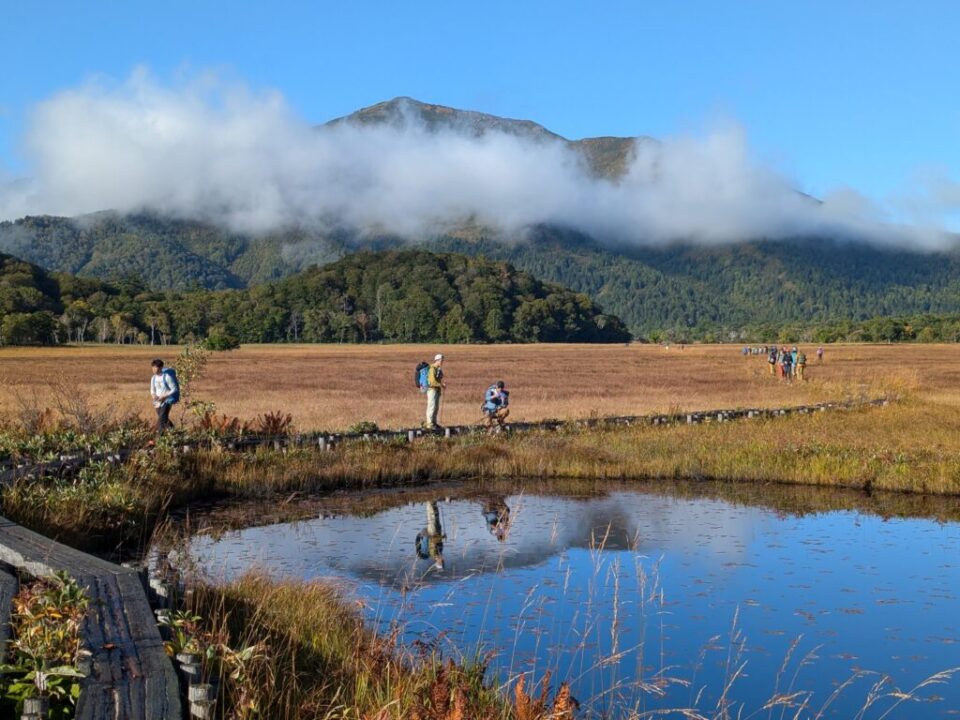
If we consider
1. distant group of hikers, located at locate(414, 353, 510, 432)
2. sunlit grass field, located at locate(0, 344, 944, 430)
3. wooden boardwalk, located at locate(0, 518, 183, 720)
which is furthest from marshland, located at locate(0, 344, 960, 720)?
sunlit grass field, located at locate(0, 344, 944, 430)

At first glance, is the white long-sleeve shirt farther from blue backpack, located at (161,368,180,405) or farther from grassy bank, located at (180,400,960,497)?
grassy bank, located at (180,400,960,497)

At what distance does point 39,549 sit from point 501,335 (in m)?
188

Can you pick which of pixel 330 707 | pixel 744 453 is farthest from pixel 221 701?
pixel 744 453

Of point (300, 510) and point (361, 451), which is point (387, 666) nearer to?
Answer: point (300, 510)

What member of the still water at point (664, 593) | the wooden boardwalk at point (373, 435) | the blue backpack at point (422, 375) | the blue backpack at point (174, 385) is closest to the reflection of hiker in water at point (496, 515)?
the still water at point (664, 593)

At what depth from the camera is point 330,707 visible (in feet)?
22.4

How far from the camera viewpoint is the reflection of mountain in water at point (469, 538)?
13.6m

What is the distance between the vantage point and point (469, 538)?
52.4ft

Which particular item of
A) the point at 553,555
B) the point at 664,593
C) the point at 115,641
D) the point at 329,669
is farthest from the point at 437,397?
the point at 115,641

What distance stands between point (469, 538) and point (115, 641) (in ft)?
32.6

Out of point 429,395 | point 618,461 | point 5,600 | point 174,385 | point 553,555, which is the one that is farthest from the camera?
point 429,395

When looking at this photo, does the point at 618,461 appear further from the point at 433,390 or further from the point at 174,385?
the point at 174,385

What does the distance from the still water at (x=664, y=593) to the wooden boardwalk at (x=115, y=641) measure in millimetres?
2806

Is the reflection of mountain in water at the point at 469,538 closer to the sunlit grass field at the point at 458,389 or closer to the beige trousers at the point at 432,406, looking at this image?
the beige trousers at the point at 432,406
